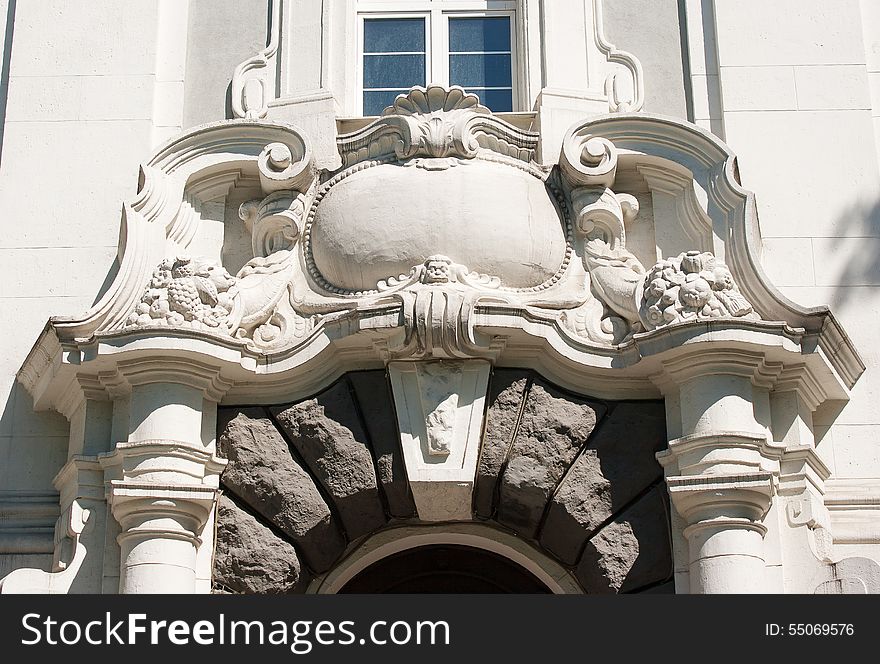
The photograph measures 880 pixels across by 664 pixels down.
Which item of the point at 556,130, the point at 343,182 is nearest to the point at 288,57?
the point at 343,182

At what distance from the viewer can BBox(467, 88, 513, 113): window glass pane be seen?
9336mm

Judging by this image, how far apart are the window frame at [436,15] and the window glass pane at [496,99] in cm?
14

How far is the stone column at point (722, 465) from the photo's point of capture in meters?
7.67

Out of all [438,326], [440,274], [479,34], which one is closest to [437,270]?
[440,274]

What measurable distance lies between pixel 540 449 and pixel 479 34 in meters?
2.79

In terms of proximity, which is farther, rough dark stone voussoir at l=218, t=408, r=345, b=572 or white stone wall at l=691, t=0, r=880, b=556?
white stone wall at l=691, t=0, r=880, b=556

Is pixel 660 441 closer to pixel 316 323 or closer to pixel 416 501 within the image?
pixel 416 501

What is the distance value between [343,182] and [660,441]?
87.1 inches

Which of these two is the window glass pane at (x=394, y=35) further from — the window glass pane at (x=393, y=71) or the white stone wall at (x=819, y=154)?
the white stone wall at (x=819, y=154)

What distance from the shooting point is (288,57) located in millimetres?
9312

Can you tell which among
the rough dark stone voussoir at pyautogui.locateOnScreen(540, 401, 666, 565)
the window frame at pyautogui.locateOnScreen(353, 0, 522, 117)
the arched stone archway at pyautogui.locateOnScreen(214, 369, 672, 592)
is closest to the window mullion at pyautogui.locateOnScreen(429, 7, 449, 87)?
the window frame at pyautogui.locateOnScreen(353, 0, 522, 117)

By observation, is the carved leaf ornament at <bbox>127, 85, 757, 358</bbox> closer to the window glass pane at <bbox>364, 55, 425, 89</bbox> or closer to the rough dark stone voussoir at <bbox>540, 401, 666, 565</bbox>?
the rough dark stone voussoir at <bbox>540, 401, 666, 565</bbox>

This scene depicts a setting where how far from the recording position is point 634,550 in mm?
7938

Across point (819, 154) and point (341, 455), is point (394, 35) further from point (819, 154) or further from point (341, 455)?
point (341, 455)
